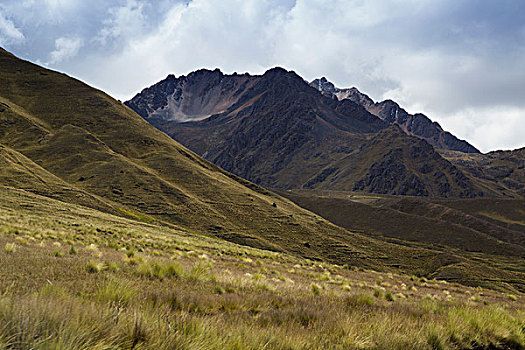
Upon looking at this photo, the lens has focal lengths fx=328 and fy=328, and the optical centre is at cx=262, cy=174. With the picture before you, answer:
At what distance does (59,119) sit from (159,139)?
93.5 ft

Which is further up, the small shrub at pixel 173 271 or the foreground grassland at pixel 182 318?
the foreground grassland at pixel 182 318

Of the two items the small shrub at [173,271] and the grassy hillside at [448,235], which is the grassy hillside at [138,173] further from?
the small shrub at [173,271]

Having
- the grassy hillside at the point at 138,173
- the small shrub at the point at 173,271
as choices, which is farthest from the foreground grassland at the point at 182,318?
the grassy hillside at the point at 138,173

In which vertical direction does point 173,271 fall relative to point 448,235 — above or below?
above

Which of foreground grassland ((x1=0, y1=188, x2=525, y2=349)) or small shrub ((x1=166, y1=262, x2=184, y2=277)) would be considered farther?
small shrub ((x1=166, y1=262, x2=184, y2=277))

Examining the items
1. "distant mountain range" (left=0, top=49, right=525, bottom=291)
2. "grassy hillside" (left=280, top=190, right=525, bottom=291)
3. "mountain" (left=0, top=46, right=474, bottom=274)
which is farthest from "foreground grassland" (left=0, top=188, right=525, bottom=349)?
"grassy hillside" (left=280, top=190, right=525, bottom=291)

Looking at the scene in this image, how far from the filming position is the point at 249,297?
7.14m

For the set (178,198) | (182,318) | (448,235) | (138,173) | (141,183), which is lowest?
(448,235)

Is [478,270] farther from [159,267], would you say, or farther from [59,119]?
[59,119]

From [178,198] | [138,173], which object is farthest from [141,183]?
[178,198]

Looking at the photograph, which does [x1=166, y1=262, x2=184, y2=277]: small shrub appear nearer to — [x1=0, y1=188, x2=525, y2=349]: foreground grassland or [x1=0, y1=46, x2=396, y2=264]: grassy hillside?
[x1=0, y1=188, x2=525, y2=349]: foreground grassland

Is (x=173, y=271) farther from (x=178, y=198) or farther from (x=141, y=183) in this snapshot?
(x=141, y=183)

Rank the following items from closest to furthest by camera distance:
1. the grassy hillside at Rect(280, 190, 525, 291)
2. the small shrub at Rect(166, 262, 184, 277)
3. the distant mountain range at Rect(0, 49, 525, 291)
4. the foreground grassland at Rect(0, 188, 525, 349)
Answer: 1. the foreground grassland at Rect(0, 188, 525, 349)
2. the small shrub at Rect(166, 262, 184, 277)
3. the distant mountain range at Rect(0, 49, 525, 291)
4. the grassy hillside at Rect(280, 190, 525, 291)

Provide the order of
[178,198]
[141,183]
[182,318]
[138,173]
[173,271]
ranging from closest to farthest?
[182,318]
[173,271]
[178,198]
[141,183]
[138,173]
